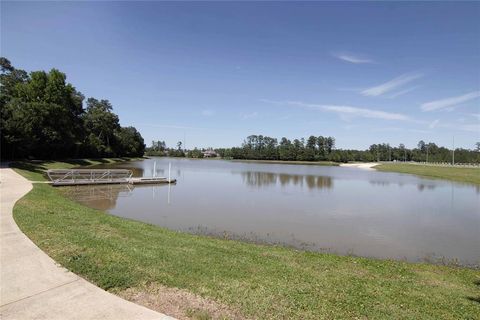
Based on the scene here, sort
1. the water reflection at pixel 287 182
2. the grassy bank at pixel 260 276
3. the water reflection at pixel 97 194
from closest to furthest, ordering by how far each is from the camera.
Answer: the grassy bank at pixel 260 276, the water reflection at pixel 97 194, the water reflection at pixel 287 182

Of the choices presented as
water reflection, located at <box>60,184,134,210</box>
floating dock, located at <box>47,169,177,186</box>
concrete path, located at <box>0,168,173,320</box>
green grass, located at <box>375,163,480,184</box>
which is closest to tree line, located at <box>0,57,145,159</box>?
floating dock, located at <box>47,169,177,186</box>

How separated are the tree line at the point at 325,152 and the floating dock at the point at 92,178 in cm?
11269

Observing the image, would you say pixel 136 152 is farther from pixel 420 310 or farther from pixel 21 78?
pixel 420 310

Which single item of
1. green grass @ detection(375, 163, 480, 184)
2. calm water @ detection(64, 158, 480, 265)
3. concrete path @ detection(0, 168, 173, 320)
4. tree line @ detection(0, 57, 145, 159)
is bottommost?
calm water @ detection(64, 158, 480, 265)

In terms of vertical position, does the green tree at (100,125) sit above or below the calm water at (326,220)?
above

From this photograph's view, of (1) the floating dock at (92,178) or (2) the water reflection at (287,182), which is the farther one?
(2) the water reflection at (287,182)

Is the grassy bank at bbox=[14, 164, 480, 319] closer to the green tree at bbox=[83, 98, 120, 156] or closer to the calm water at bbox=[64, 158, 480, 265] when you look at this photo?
the calm water at bbox=[64, 158, 480, 265]

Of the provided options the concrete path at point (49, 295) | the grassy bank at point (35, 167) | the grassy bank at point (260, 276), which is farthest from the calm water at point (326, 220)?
the concrete path at point (49, 295)

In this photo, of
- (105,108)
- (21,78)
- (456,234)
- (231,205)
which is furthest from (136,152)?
(456,234)

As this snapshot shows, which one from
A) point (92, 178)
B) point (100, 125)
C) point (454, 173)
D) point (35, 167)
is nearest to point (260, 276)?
point (92, 178)

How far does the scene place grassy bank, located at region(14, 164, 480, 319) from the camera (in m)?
5.18

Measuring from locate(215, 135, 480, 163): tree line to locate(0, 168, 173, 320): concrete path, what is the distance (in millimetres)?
132618

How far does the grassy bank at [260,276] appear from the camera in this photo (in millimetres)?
5181

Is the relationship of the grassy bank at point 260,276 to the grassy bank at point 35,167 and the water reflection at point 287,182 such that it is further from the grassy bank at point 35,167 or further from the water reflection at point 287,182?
the water reflection at point 287,182
